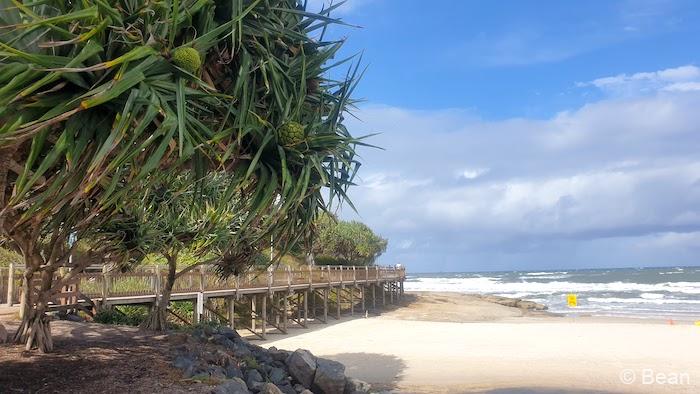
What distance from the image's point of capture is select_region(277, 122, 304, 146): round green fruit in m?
4.66

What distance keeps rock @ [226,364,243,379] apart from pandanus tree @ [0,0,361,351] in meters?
3.29

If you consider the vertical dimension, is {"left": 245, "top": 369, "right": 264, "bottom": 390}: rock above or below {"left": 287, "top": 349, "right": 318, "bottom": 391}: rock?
above

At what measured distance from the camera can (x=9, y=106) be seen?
3238 millimetres

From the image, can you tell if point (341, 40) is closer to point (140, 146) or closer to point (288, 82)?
point (288, 82)

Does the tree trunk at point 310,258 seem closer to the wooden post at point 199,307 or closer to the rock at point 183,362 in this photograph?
the rock at point 183,362

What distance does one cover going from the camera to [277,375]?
921cm

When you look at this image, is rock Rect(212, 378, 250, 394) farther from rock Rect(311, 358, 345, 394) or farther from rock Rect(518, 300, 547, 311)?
rock Rect(518, 300, 547, 311)

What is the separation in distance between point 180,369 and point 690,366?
14607 millimetres

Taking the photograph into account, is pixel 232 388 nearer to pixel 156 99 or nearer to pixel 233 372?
pixel 233 372

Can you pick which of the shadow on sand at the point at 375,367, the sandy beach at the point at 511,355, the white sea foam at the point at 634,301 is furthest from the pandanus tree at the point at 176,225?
the white sea foam at the point at 634,301

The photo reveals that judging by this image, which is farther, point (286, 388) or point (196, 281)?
point (196, 281)

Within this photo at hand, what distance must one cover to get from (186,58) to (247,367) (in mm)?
6166

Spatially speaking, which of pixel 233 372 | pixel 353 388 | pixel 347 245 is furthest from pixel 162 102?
pixel 347 245

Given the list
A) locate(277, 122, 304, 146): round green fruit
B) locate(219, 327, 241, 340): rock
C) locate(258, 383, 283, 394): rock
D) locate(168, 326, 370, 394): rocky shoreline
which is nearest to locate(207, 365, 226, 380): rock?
locate(168, 326, 370, 394): rocky shoreline
